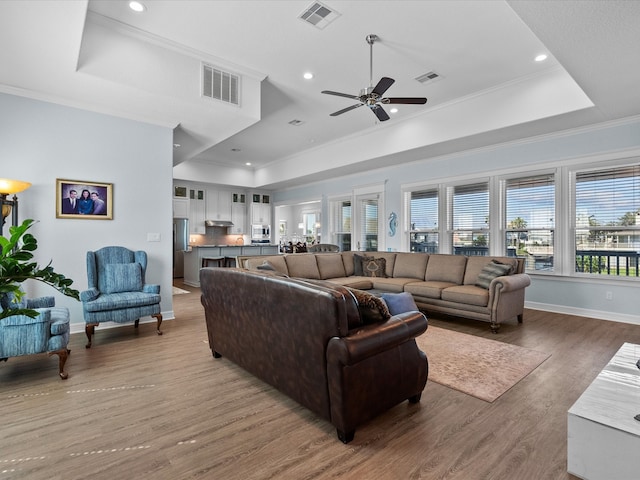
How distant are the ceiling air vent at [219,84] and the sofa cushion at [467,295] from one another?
12.6 feet

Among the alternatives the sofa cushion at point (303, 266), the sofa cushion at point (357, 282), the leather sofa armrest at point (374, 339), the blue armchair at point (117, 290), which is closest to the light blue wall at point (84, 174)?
the blue armchair at point (117, 290)

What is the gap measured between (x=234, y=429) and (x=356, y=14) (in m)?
3.74

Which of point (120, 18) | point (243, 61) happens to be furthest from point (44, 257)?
point (243, 61)

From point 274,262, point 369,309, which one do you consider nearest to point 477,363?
point 369,309

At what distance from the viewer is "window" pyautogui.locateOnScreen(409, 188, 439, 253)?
6.89 metres

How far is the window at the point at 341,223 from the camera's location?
8.91 metres

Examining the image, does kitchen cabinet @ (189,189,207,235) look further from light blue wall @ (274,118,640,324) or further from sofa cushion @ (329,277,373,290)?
light blue wall @ (274,118,640,324)

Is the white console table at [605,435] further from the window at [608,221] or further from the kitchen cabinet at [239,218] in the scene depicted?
the kitchen cabinet at [239,218]

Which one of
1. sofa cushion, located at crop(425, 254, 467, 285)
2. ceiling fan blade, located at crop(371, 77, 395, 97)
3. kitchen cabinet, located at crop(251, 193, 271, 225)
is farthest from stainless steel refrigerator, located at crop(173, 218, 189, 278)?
ceiling fan blade, located at crop(371, 77, 395, 97)

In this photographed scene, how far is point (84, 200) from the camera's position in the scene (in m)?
4.32

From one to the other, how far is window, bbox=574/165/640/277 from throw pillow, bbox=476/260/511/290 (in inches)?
62.6

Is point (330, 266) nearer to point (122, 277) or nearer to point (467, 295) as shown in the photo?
point (467, 295)

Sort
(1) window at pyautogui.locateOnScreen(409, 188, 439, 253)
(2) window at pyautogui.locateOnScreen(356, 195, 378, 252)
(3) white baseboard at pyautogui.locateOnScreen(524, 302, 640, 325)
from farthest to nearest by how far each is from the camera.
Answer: (2) window at pyautogui.locateOnScreen(356, 195, 378, 252)
(1) window at pyautogui.locateOnScreen(409, 188, 439, 253)
(3) white baseboard at pyautogui.locateOnScreen(524, 302, 640, 325)

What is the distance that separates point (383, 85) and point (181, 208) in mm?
7477
